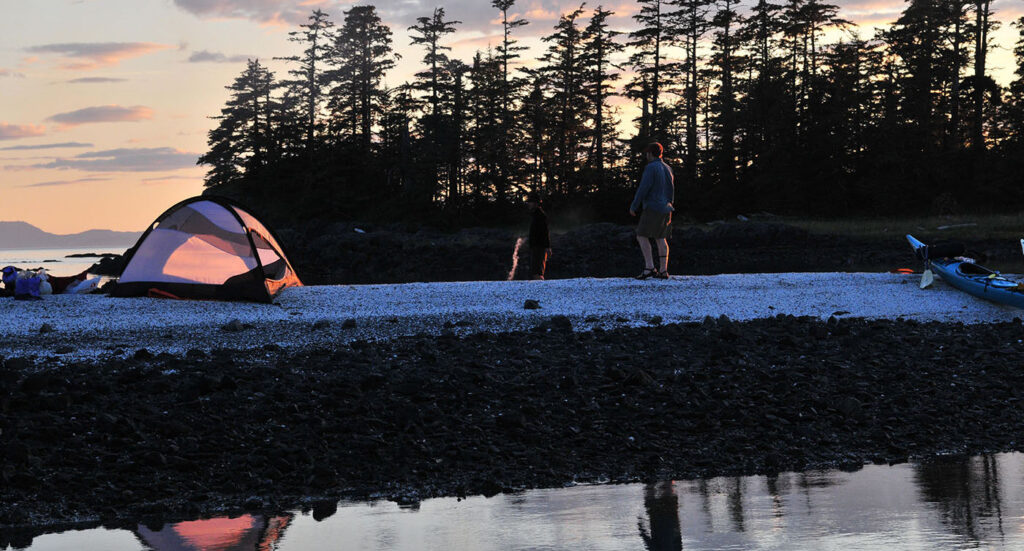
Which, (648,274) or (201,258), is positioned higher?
(201,258)

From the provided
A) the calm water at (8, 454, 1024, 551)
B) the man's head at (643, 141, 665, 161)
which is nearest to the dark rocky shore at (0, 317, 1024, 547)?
the calm water at (8, 454, 1024, 551)

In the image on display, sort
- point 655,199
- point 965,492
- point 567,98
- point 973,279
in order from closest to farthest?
point 965,492, point 973,279, point 655,199, point 567,98

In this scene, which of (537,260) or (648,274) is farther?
(537,260)

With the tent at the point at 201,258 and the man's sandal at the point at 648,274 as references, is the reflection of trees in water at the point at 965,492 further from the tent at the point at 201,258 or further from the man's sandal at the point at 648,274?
the tent at the point at 201,258

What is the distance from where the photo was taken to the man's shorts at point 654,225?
54.4 ft

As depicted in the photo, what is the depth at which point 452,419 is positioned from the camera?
28.3 ft

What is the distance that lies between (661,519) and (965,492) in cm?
221

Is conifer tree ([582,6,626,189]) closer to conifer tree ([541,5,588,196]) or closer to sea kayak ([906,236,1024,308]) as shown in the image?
conifer tree ([541,5,588,196])

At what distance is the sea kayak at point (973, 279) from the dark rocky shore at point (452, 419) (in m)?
4.25

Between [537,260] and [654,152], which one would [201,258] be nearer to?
[537,260]

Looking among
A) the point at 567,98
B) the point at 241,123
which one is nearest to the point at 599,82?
the point at 567,98

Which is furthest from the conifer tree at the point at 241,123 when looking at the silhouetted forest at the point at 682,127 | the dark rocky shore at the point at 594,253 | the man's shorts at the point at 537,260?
the man's shorts at the point at 537,260

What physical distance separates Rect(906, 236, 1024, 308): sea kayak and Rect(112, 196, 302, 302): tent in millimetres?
11166

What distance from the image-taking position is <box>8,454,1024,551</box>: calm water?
18.6 ft
